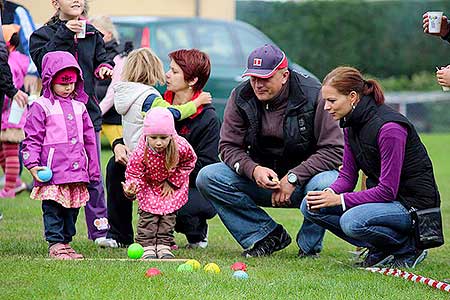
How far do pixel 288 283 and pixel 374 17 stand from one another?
22.1 m

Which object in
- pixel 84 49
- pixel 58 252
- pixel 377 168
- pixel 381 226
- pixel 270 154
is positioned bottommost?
pixel 58 252

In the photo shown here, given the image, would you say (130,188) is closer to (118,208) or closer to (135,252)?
(135,252)

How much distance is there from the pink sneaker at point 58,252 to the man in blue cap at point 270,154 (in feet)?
3.54

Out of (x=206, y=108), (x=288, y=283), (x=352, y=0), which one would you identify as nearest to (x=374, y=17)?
(x=352, y=0)

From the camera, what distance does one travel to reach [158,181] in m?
7.11

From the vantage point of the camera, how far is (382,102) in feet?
21.8

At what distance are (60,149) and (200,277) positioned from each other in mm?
1412

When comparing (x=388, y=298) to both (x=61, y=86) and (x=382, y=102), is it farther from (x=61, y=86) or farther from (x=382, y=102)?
(x=61, y=86)

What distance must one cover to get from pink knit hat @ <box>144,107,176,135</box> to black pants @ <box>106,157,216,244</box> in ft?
3.15

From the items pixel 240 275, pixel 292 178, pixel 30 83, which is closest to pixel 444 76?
pixel 292 178

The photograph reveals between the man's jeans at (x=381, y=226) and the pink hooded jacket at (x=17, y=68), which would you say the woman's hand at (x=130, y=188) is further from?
the pink hooded jacket at (x=17, y=68)

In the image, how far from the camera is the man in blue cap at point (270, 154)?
7.09m

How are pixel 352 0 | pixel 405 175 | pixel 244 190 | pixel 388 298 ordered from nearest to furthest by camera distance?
pixel 388 298, pixel 405 175, pixel 244 190, pixel 352 0

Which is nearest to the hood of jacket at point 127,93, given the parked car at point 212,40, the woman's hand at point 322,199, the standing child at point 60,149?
Answer: the standing child at point 60,149
